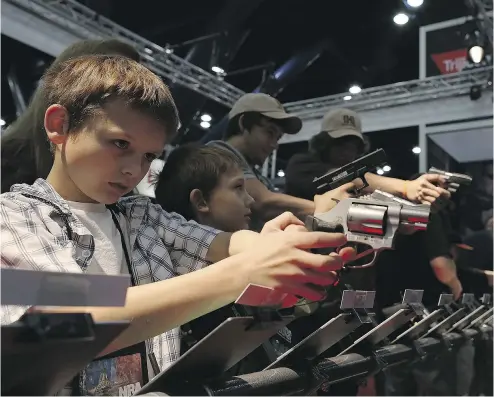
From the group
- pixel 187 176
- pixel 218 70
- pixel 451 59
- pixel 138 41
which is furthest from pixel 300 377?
pixel 138 41

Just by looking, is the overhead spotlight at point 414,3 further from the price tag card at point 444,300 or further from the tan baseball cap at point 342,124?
the price tag card at point 444,300

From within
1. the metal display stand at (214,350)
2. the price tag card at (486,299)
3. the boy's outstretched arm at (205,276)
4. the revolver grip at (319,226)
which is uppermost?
the price tag card at (486,299)

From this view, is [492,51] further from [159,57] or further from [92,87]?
[92,87]

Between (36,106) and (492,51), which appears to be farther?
(492,51)

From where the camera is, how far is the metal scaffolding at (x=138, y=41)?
142 inches

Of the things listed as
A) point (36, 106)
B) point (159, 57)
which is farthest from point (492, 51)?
point (36, 106)

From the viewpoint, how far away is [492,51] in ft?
9.56

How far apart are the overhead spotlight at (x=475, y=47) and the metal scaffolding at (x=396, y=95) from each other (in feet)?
0.99

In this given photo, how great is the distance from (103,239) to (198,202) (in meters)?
0.48

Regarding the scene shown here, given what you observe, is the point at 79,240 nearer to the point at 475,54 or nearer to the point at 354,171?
the point at 354,171

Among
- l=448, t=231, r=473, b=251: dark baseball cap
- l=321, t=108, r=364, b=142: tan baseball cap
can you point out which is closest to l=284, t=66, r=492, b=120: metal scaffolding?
l=321, t=108, r=364, b=142: tan baseball cap

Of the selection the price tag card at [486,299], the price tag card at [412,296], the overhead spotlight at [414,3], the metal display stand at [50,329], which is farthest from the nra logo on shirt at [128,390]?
the overhead spotlight at [414,3]

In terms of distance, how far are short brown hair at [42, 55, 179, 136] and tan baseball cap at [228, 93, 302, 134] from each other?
38.9 inches

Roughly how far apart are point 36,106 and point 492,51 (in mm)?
2527
